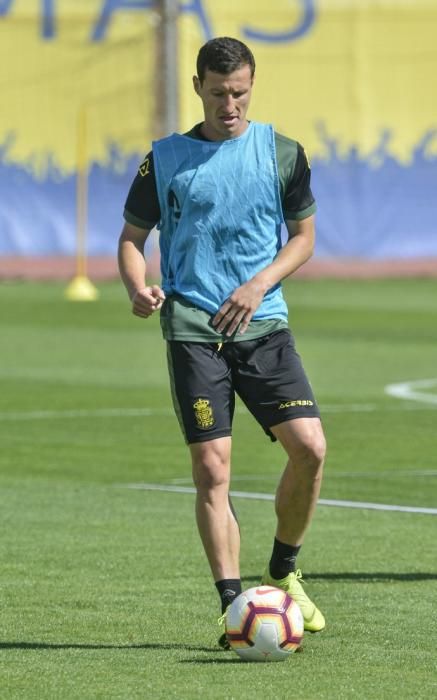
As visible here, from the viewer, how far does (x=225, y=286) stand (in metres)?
7.52

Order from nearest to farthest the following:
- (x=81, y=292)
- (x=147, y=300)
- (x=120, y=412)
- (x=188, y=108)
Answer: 1. (x=147, y=300)
2. (x=120, y=412)
3. (x=81, y=292)
4. (x=188, y=108)

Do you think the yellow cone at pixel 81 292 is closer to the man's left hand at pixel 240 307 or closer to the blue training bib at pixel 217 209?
the blue training bib at pixel 217 209

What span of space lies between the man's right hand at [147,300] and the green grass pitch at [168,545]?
1311 millimetres

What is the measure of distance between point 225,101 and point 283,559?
74.8 inches

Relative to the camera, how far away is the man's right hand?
7289 mm

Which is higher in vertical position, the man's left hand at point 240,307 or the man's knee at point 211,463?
the man's left hand at point 240,307

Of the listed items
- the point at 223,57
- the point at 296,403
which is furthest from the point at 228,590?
the point at 223,57

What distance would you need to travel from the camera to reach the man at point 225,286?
7484 mm

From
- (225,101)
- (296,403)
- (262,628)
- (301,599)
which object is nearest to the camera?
(262,628)

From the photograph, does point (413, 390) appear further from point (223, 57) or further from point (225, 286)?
point (223, 57)

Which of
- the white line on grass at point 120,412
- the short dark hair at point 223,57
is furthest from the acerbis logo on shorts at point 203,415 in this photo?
the white line on grass at point 120,412

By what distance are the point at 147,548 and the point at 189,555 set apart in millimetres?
309

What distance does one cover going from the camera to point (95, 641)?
7492 mm

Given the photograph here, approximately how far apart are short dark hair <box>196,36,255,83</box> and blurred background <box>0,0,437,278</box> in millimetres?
28964
